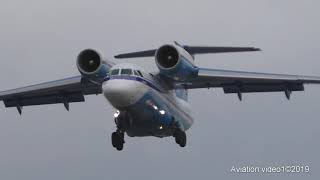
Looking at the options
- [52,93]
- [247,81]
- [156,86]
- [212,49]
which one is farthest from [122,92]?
[52,93]

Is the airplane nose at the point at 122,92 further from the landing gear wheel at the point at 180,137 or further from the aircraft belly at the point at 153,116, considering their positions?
the landing gear wheel at the point at 180,137

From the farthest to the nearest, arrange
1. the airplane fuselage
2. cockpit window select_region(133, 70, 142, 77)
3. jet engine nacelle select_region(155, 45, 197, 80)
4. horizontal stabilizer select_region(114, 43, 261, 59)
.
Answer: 1. horizontal stabilizer select_region(114, 43, 261, 59)
2. jet engine nacelle select_region(155, 45, 197, 80)
3. cockpit window select_region(133, 70, 142, 77)
4. the airplane fuselage

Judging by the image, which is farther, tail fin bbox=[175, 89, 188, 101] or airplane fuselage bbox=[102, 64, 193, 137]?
tail fin bbox=[175, 89, 188, 101]

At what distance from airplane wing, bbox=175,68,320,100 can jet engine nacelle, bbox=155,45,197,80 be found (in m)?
0.62

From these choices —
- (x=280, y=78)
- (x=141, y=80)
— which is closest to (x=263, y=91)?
(x=280, y=78)

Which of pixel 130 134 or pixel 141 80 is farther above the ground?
pixel 141 80

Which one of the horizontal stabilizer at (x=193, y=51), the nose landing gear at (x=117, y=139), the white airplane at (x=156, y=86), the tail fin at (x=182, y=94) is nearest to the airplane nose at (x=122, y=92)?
the white airplane at (x=156, y=86)

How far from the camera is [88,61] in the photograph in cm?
2331

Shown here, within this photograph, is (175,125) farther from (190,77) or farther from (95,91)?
(95,91)

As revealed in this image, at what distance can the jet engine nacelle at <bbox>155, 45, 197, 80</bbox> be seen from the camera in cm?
2278

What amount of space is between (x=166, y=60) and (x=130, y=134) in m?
2.11

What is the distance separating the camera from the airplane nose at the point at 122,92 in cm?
2147

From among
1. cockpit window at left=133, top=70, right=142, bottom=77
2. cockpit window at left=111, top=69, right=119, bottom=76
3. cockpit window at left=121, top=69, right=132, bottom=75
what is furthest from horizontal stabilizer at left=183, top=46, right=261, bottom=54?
cockpit window at left=111, top=69, right=119, bottom=76

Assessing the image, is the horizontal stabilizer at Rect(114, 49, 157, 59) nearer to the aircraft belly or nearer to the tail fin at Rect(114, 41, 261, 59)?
the tail fin at Rect(114, 41, 261, 59)
